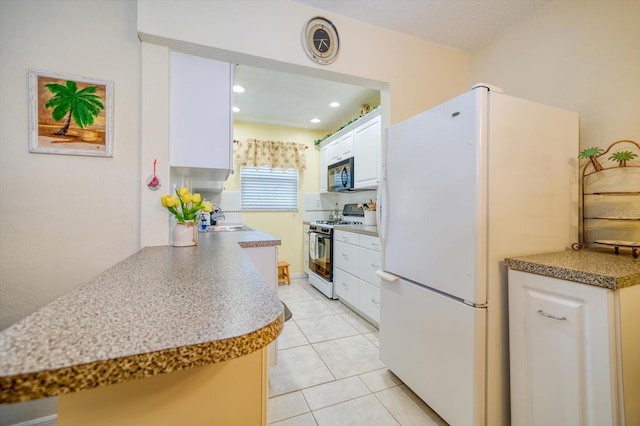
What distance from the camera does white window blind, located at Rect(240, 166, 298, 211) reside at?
427 centimetres

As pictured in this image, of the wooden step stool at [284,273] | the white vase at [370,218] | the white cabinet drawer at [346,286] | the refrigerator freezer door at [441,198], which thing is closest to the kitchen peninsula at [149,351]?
the refrigerator freezer door at [441,198]

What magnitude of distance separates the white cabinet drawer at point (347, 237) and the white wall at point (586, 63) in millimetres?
1855

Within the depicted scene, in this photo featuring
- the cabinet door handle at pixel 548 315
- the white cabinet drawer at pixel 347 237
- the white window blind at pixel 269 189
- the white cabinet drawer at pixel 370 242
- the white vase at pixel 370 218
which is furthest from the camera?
the white window blind at pixel 269 189

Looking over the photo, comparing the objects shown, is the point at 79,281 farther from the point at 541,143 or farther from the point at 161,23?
the point at 541,143

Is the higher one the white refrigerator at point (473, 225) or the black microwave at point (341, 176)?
the black microwave at point (341, 176)

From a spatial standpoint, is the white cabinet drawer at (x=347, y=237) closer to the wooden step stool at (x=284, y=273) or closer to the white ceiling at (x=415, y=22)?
the wooden step stool at (x=284, y=273)

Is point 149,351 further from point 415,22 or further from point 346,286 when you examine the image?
point 346,286

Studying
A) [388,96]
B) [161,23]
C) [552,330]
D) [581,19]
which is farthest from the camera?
[388,96]

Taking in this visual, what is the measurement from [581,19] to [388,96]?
1.20m

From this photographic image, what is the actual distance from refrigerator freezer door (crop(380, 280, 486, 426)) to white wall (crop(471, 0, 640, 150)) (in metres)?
1.38

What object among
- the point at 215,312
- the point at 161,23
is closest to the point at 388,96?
the point at 161,23

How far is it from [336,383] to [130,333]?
1702mm

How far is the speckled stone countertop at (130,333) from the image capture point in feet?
1.20

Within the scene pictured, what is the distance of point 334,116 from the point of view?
398 cm
